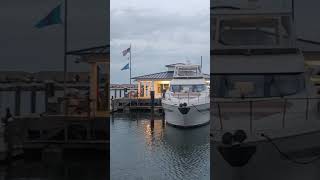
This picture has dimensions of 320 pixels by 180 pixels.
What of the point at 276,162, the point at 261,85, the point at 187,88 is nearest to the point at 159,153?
the point at 187,88

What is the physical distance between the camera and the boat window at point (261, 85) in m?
4.36

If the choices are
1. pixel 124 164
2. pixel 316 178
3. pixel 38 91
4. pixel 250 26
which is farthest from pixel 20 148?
pixel 124 164

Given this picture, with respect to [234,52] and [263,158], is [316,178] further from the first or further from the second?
[234,52]

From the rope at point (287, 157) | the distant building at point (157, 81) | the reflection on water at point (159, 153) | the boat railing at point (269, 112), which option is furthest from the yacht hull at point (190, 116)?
the boat railing at point (269, 112)

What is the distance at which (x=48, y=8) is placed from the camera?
451 cm

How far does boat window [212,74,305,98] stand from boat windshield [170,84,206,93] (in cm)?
1263

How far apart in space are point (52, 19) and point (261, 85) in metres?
2.16

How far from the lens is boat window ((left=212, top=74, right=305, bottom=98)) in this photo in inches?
172

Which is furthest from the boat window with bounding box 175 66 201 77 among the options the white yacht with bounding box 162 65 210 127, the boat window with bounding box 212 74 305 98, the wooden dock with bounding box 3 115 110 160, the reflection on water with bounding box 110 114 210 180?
the boat window with bounding box 212 74 305 98

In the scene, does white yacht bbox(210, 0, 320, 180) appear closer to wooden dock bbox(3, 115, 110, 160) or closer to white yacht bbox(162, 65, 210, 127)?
wooden dock bbox(3, 115, 110, 160)

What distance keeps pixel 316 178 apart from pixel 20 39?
317cm

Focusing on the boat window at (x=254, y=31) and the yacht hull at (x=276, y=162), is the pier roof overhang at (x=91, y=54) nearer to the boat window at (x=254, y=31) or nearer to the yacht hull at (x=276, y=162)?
the boat window at (x=254, y=31)

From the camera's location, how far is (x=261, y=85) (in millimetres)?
4398

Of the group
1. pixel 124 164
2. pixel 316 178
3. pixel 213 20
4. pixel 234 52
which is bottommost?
pixel 124 164
